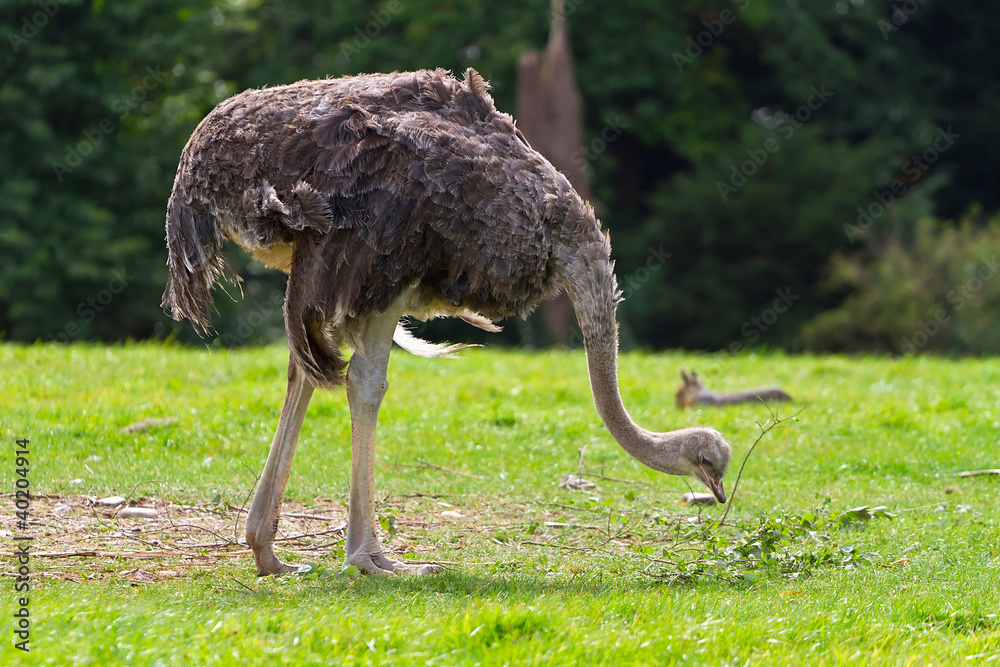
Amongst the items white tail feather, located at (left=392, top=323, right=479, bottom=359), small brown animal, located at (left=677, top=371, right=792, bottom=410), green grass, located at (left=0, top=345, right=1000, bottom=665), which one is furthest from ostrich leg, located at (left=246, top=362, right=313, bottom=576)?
small brown animal, located at (left=677, top=371, right=792, bottom=410)

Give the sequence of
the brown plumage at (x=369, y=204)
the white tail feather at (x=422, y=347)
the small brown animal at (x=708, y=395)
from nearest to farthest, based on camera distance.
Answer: the brown plumage at (x=369, y=204)
the white tail feather at (x=422, y=347)
the small brown animal at (x=708, y=395)

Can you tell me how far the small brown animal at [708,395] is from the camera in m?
10.9

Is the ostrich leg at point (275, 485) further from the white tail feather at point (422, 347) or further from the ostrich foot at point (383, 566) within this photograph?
the white tail feather at point (422, 347)

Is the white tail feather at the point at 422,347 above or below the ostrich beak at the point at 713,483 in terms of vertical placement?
above

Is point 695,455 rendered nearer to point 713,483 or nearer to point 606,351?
point 713,483

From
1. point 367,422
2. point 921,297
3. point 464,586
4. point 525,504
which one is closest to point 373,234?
point 367,422

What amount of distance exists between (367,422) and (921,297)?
1969 cm

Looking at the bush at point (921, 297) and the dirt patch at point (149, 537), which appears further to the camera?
the bush at point (921, 297)

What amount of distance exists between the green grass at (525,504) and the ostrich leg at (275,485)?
0.19 metres

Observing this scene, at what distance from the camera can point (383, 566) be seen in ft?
20.0

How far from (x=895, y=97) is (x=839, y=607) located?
83.7 ft

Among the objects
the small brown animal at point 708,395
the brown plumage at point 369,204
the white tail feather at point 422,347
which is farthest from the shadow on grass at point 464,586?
the small brown animal at point 708,395

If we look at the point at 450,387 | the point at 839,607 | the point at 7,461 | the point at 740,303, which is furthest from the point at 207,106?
the point at 839,607

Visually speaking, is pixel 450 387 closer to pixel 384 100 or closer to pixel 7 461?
pixel 7 461
